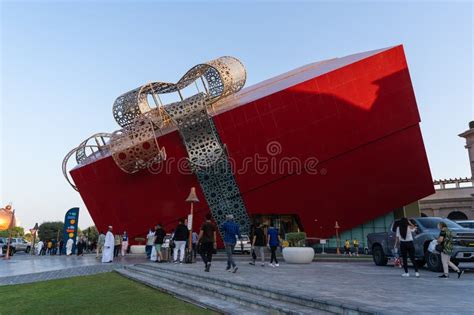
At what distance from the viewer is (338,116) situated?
76.7 ft

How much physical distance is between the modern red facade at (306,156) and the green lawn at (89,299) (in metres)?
14.4

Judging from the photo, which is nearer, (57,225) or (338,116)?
(338,116)

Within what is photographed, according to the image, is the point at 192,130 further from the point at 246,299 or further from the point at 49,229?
the point at 49,229

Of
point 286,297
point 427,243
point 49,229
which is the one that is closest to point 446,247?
point 427,243

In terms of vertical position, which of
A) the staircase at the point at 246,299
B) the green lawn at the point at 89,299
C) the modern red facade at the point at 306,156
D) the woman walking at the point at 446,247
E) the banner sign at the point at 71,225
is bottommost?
the green lawn at the point at 89,299

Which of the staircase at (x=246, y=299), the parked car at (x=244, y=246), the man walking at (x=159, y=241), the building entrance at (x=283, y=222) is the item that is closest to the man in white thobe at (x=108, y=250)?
the man walking at (x=159, y=241)

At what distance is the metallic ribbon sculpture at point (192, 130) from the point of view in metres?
21.9

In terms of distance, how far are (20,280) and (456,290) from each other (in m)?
11.3

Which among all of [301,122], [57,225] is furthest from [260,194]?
[57,225]

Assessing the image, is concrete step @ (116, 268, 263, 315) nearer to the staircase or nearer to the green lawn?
the staircase

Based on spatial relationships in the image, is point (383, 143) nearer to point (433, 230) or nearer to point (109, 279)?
point (433, 230)

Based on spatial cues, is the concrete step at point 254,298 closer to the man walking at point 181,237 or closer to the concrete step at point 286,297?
the concrete step at point 286,297

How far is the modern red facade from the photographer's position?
2319cm

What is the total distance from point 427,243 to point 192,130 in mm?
15185
